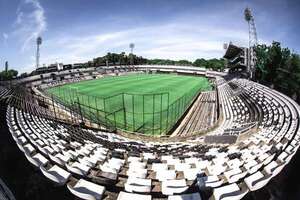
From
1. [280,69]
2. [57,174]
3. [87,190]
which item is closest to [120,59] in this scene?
[280,69]

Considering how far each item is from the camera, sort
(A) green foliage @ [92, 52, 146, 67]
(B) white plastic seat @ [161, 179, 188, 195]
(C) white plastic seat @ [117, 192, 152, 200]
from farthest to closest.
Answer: (A) green foliage @ [92, 52, 146, 67] → (B) white plastic seat @ [161, 179, 188, 195] → (C) white plastic seat @ [117, 192, 152, 200]

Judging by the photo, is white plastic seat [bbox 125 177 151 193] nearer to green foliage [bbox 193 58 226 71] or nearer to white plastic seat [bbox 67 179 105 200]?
white plastic seat [bbox 67 179 105 200]

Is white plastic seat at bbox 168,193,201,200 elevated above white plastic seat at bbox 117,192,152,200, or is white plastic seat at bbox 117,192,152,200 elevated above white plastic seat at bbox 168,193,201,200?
white plastic seat at bbox 168,193,201,200

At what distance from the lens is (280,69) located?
44.6 m

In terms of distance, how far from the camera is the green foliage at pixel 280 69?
143 feet

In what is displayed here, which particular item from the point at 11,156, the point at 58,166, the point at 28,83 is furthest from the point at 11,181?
the point at 28,83

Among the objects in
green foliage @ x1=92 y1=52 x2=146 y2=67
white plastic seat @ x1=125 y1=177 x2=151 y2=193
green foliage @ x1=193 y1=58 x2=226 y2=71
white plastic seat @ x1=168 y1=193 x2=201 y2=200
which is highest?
green foliage @ x1=92 y1=52 x2=146 y2=67


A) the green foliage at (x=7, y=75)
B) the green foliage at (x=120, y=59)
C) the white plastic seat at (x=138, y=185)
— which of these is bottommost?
the white plastic seat at (x=138, y=185)

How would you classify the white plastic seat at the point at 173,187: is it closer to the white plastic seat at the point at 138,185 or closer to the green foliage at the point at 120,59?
the white plastic seat at the point at 138,185

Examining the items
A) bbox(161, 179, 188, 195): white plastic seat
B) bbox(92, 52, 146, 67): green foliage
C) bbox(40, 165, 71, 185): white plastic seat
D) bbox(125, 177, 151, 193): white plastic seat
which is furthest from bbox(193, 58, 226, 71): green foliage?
bbox(40, 165, 71, 185): white plastic seat

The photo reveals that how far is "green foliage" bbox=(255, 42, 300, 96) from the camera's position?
4362 cm

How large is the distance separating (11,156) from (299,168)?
12.1 m

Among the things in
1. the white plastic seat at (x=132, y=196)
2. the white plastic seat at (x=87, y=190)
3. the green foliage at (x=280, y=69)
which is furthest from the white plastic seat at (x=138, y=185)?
the green foliage at (x=280, y=69)

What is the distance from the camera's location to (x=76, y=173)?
6.33 m
